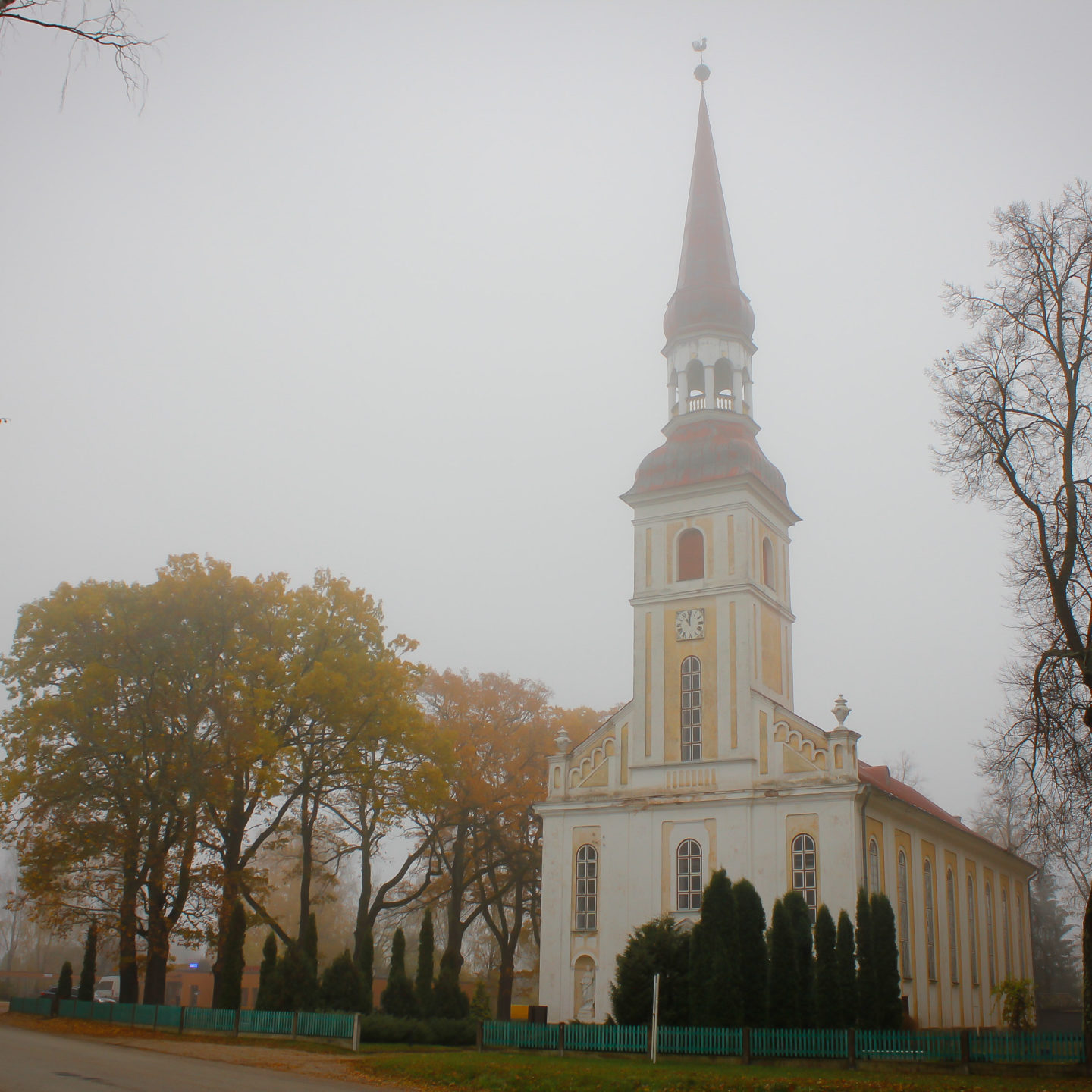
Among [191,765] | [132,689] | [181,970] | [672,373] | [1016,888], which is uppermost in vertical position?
[672,373]

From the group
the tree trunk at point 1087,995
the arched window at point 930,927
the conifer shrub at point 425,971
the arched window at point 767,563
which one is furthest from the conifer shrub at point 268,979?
the tree trunk at point 1087,995

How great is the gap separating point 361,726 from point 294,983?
828 centimetres

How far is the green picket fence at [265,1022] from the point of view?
28844 mm

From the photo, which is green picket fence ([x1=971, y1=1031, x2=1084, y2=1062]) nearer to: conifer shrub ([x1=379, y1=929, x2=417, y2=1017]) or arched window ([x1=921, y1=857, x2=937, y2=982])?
arched window ([x1=921, y1=857, x2=937, y2=982])

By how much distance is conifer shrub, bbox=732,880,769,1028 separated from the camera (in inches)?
1005

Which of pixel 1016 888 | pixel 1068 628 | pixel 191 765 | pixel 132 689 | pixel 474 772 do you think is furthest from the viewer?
pixel 1016 888

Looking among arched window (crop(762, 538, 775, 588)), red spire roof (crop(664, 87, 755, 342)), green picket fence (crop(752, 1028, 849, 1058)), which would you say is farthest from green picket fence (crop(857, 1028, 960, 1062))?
red spire roof (crop(664, 87, 755, 342))

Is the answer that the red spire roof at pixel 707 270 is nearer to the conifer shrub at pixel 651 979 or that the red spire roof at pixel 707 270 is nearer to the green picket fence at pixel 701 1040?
the conifer shrub at pixel 651 979

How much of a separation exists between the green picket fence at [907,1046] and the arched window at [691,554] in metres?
16.5

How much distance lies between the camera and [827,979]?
83.1 feet

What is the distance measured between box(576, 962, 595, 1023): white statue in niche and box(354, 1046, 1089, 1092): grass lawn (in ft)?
30.0

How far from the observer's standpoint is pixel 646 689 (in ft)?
118

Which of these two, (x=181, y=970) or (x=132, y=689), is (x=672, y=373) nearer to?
(x=132, y=689)

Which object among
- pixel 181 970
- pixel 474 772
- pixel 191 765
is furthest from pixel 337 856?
pixel 181 970
